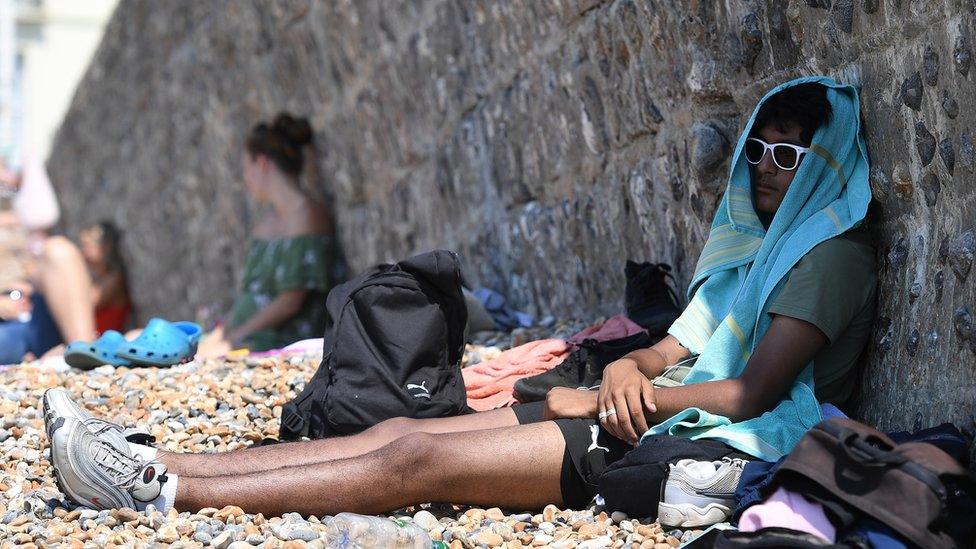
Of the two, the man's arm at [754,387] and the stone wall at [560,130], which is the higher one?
the stone wall at [560,130]

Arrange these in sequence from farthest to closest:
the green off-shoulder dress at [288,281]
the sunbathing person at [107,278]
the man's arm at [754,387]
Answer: the sunbathing person at [107,278] < the green off-shoulder dress at [288,281] < the man's arm at [754,387]

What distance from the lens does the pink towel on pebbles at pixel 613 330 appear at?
3961mm

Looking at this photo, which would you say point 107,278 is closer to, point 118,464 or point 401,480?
point 118,464

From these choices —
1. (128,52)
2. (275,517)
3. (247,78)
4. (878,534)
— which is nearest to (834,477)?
(878,534)

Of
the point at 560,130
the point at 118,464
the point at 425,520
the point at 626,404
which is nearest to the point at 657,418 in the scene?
the point at 626,404

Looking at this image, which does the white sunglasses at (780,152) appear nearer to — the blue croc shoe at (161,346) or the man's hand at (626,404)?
the man's hand at (626,404)

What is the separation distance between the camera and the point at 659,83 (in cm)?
425

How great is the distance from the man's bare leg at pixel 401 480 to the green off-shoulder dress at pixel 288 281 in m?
3.91

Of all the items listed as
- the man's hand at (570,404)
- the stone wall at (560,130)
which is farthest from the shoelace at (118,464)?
the stone wall at (560,130)

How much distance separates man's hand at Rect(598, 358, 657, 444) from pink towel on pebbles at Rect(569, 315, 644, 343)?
→ 75 centimetres

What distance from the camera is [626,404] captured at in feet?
10.2

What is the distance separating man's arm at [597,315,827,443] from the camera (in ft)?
9.83

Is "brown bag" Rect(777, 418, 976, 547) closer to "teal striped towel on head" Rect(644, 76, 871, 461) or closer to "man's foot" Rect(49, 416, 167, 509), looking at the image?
"teal striped towel on head" Rect(644, 76, 871, 461)

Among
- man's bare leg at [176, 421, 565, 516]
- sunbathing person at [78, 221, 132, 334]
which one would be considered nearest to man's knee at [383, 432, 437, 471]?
man's bare leg at [176, 421, 565, 516]
